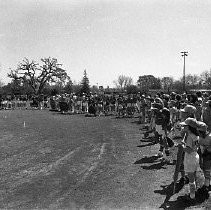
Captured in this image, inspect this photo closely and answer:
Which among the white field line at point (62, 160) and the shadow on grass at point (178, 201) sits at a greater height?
the white field line at point (62, 160)

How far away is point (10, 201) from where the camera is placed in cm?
720

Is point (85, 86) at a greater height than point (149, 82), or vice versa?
point (149, 82)

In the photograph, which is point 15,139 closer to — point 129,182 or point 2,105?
point 129,182

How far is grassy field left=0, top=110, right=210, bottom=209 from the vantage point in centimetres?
712

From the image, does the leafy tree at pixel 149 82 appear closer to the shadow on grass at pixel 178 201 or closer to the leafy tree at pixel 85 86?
the leafy tree at pixel 85 86

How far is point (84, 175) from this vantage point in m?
9.21

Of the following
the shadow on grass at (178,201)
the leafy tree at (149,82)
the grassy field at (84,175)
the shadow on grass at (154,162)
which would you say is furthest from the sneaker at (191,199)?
the leafy tree at (149,82)

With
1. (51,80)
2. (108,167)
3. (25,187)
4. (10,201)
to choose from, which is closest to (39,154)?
(108,167)

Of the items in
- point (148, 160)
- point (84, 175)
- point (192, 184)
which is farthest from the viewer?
point (148, 160)

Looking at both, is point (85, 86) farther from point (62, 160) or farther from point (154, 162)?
point (154, 162)

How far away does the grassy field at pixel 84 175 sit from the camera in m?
7.12

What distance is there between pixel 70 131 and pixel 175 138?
6.56m

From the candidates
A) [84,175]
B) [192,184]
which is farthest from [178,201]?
[84,175]

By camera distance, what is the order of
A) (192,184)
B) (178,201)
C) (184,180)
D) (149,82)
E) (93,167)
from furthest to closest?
(149,82), (93,167), (184,180), (178,201), (192,184)
